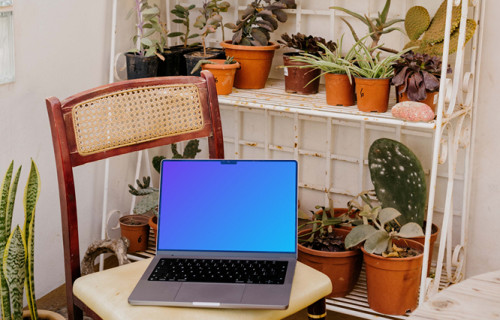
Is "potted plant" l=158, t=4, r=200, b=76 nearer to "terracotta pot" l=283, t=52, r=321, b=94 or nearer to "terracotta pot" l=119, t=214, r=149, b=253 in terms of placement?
"terracotta pot" l=283, t=52, r=321, b=94

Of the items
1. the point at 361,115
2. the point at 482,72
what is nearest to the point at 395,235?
the point at 361,115

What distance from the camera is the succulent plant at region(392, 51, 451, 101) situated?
187 cm

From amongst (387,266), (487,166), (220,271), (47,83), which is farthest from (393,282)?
(47,83)

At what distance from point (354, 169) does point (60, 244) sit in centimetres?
115

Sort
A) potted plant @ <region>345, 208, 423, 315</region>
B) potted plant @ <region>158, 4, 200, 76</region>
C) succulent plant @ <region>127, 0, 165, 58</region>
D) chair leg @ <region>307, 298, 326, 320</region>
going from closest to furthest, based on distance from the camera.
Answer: chair leg @ <region>307, 298, 326, 320</region> < potted plant @ <region>345, 208, 423, 315</region> < succulent plant @ <region>127, 0, 165, 58</region> < potted plant @ <region>158, 4, 200, 76</region>

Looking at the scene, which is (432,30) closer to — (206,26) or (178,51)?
(206,26)

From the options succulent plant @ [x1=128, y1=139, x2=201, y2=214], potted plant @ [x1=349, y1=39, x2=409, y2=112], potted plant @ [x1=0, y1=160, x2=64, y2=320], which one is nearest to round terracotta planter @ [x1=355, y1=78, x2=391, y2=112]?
potted plant @ [x1=349, y1=39, x2=409, y2=112]

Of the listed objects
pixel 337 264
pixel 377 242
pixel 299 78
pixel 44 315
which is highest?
pixel 299 78

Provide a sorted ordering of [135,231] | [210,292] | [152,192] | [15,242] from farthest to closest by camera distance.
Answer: [135,231] → [152,192] → [15,242] → [210,292]

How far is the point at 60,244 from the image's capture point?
2379 millimetres

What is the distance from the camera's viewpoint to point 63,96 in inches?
89.5

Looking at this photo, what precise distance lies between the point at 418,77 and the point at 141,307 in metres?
1.03

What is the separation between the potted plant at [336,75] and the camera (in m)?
2.01

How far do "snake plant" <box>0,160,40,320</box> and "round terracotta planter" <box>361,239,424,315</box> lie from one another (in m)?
1.05
